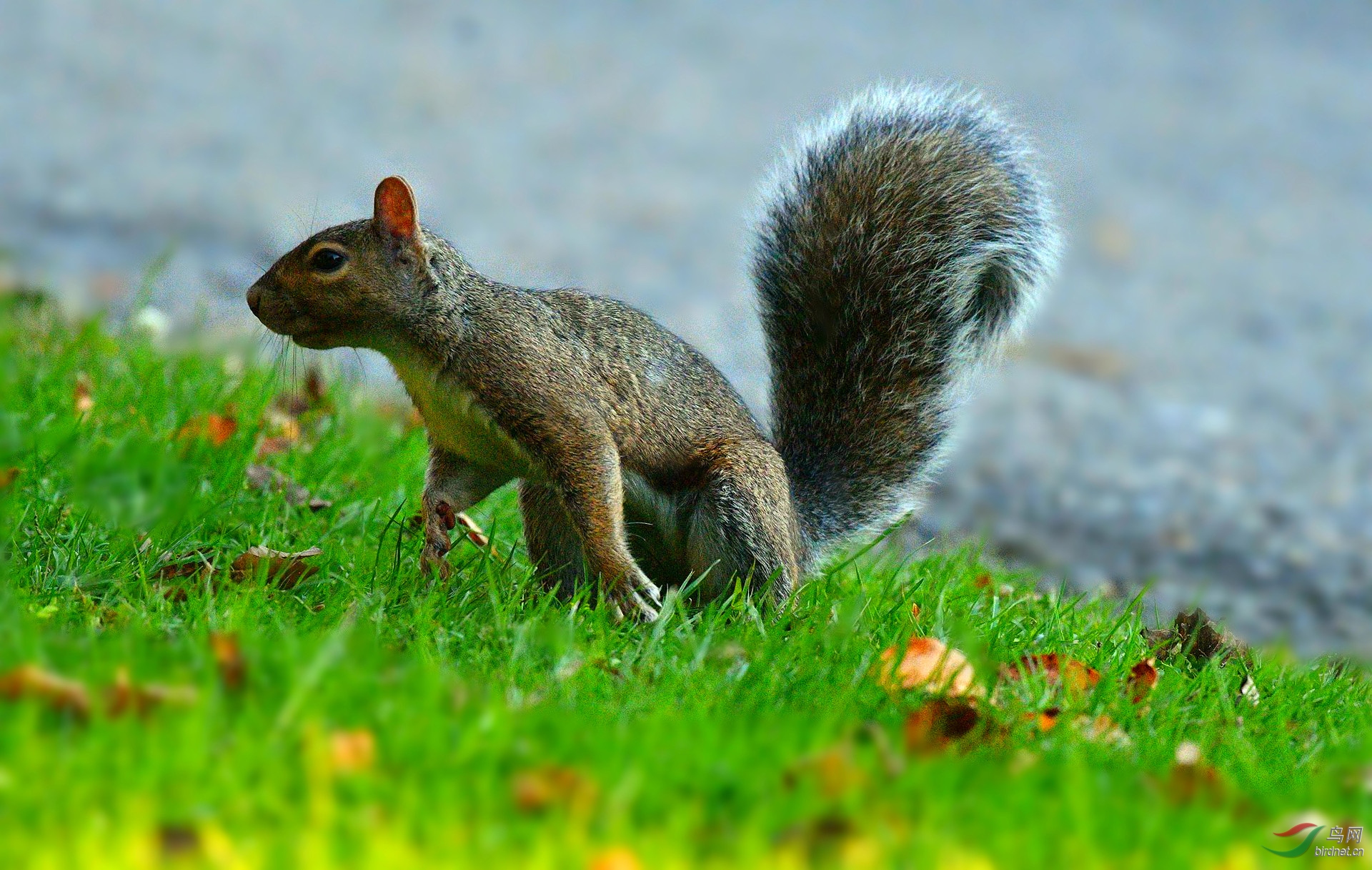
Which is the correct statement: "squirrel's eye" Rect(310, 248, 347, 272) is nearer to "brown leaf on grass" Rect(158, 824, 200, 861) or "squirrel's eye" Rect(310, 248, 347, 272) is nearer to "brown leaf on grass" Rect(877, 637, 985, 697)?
"brown leaf on grass" Rect(877, 637, 985, 697)

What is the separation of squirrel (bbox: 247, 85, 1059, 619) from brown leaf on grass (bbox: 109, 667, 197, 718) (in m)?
0.94

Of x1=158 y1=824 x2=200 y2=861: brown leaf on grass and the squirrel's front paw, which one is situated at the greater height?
the squirrel's front paw

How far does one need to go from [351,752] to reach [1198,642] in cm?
173

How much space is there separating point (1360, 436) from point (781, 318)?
3.42 meters

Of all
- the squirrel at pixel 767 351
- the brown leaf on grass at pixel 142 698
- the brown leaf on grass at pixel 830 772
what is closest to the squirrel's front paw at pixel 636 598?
the squirrel at pixel 767 351

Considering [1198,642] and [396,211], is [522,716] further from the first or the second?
[1198,642]

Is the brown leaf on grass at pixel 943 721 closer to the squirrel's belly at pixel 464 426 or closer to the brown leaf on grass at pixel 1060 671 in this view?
the brown leaf on grass at pixel 1060 671

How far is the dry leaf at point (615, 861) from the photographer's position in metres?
1.31

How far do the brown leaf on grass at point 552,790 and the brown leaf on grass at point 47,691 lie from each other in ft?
1.43

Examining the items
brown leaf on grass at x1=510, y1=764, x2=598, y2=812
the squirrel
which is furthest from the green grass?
the squirrel

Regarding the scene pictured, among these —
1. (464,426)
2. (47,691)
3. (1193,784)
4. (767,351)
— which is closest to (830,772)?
(1193,784)

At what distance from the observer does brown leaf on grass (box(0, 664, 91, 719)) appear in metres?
1.48

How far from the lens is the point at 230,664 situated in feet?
5.32

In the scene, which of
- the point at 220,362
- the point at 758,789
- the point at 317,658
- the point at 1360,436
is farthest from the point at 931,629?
the point at 1360,436
